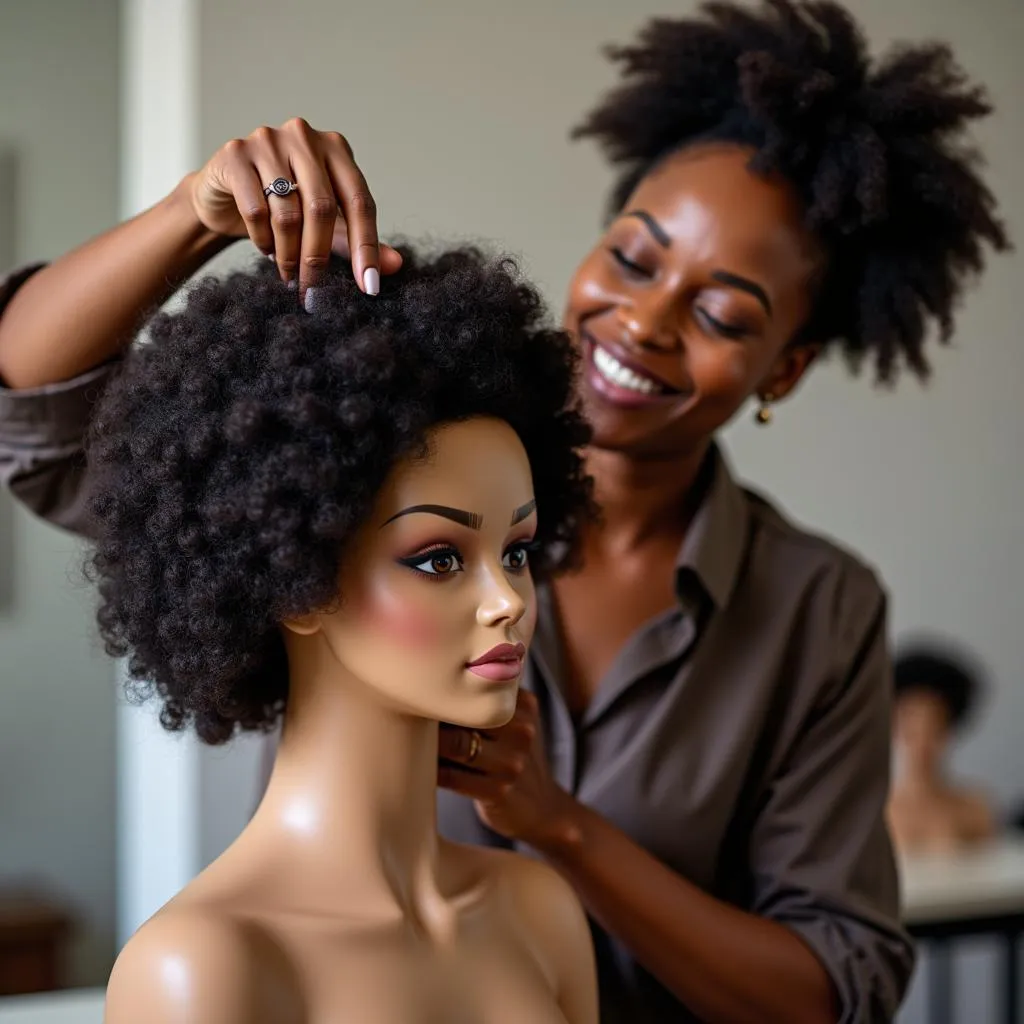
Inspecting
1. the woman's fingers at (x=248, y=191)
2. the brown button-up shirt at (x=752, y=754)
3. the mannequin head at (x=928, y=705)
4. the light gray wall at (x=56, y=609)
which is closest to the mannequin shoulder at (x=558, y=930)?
the brown button-up shirt at (x=752, y=754)

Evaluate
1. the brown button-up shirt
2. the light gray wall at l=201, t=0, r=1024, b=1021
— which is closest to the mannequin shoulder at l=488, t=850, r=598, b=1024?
the brown button-up shirt

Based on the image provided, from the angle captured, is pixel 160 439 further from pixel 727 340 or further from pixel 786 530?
pixel 786 530

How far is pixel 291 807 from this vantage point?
1.11 meters

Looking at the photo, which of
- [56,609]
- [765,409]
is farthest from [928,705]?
[56,609]

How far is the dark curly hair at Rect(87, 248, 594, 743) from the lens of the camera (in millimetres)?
1004

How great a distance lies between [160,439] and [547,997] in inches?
21.9

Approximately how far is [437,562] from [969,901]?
2.02m

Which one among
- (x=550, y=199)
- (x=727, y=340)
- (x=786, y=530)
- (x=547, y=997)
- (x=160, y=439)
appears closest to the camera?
(x=160, y=439)

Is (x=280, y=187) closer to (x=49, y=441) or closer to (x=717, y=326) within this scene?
(x=49, y=441)

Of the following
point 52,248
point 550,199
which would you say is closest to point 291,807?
point 550,199

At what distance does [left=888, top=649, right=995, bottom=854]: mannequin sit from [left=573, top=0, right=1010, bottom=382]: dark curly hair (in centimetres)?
166

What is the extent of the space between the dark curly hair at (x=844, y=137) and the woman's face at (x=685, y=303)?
0.06 metres

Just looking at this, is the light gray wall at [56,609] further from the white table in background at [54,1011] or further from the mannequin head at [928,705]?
the mannequin head at [928,705]

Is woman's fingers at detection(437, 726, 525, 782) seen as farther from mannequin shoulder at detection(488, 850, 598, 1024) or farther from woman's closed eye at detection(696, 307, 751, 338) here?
woman's closed eye at detection(696, 307, 751, 338)
